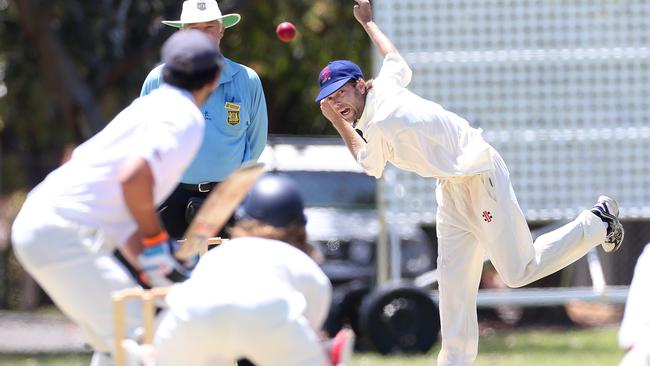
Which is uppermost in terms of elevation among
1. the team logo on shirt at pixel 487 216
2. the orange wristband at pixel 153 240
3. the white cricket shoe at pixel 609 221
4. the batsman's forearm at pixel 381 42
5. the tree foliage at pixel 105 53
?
the batsman's forearm at pixel 381 42

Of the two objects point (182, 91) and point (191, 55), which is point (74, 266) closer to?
point (182, 91)

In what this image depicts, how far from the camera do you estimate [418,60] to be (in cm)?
1286

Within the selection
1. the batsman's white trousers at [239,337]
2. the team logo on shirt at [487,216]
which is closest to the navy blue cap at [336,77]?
the team logo on shirt at [487,216]

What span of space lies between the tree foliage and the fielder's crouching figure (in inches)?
380

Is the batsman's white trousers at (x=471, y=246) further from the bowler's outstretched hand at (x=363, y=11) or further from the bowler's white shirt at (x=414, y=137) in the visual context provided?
the bowler's outstretched hand at (x=363, y=11)

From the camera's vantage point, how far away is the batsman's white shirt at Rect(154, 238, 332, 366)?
16.7 ft

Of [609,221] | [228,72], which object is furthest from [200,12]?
[609,221]

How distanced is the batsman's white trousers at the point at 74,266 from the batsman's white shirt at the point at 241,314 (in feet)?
1.04

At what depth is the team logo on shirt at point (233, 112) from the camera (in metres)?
8.18

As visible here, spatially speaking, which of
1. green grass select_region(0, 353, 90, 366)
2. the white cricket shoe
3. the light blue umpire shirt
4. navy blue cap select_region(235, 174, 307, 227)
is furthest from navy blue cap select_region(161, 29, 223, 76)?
green grass select_region(0, 353, 90, 366)

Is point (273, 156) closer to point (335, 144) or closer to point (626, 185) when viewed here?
point (335, 144)

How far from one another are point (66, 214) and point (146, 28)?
11.2 m

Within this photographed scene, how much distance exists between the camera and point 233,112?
8.20 m

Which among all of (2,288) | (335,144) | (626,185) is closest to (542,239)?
(626,185)
